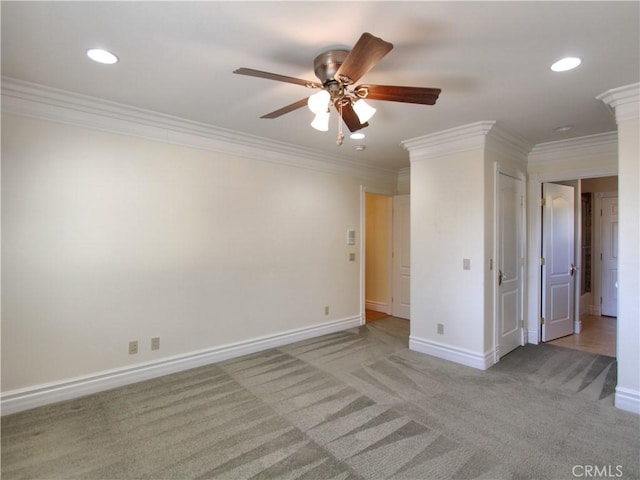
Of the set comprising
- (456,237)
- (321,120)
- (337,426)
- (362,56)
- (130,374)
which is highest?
(362,56)

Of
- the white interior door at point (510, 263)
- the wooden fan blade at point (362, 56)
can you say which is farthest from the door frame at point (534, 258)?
the wooden fan blade at point (362, 56)

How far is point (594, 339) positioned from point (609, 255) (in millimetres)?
2018

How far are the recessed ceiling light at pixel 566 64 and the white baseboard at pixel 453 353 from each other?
2.67 m

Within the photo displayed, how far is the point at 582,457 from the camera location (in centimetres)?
211

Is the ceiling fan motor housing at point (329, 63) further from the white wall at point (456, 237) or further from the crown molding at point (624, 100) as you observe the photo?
the crown molding at point (624, 100)

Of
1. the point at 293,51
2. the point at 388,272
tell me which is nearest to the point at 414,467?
the point at 293,51

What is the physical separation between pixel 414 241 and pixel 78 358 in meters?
3.61

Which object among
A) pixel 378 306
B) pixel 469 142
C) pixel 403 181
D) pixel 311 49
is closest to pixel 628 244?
pixel 469 142

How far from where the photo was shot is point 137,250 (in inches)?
123

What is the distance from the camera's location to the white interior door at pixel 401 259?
18.1 feet

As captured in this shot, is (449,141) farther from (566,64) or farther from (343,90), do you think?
(343,90)

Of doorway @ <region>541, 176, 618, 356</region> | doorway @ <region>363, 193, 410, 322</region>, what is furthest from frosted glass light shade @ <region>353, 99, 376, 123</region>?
doorway @ <region>541, 176, 618, 356</region>

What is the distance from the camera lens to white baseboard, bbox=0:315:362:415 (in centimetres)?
261

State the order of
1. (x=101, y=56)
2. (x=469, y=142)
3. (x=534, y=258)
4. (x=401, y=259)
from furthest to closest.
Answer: (x=401, y=259) → (x=534, y=258) → (x=469, y=142) → (x=101, y=56)
